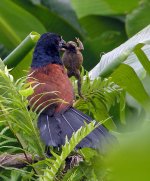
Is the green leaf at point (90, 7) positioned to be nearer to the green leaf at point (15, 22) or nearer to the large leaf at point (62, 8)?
the green leaf at point (15, 22)

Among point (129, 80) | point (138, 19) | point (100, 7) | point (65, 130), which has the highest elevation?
point (65, 130)

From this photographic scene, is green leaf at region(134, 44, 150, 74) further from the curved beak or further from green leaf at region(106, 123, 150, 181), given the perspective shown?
green leaf at region(106, 123, 150, 181)

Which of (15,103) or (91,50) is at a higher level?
(15,103)

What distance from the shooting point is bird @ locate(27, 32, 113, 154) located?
0.85 m

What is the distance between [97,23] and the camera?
10.8 ft

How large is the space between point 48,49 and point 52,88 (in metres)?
0.22

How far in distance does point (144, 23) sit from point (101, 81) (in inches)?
61.3

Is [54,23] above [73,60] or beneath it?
beneath

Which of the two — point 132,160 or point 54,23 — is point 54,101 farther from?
point 54,23

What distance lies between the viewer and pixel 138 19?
261 centimetres

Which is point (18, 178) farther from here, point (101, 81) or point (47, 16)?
point (47, 16)

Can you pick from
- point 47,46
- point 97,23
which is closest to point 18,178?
point 47,46

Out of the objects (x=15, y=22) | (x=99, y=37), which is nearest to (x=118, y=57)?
(x=15, y=22)

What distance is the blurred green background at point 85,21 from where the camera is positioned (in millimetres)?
2527
